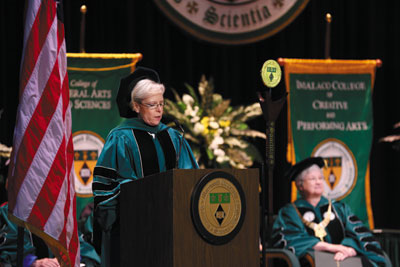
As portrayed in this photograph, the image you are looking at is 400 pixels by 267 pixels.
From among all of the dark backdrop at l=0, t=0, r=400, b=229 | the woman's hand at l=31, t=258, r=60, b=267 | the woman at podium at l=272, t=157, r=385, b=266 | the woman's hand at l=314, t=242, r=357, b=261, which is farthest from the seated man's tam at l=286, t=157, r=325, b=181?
the woman's hand at l=31, t=258, r=60, b=267

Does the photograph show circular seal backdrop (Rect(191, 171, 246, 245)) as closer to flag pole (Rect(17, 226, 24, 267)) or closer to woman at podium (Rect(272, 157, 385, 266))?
flag pole (Rect(17, 226, 24, 267))

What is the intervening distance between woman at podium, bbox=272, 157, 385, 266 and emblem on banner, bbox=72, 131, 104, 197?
1.74 metres

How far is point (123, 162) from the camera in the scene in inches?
122

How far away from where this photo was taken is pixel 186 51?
293 inches

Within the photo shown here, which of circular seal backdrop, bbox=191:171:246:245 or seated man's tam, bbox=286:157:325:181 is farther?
seated man's tam, bbox=286:157:325:181

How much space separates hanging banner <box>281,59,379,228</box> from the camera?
6.60 meters

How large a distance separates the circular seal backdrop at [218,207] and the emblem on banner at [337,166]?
165 inches

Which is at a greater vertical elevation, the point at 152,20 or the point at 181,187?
the point at 152,20

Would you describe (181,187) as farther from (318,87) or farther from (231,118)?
(318,87)

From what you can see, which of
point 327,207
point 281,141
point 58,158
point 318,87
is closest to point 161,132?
point 58,158

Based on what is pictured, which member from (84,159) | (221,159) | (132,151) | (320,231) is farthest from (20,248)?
(320,231)

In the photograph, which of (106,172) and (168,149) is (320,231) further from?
(106,172)

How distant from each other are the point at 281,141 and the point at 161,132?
4.27m

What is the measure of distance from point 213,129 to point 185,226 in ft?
12.9
